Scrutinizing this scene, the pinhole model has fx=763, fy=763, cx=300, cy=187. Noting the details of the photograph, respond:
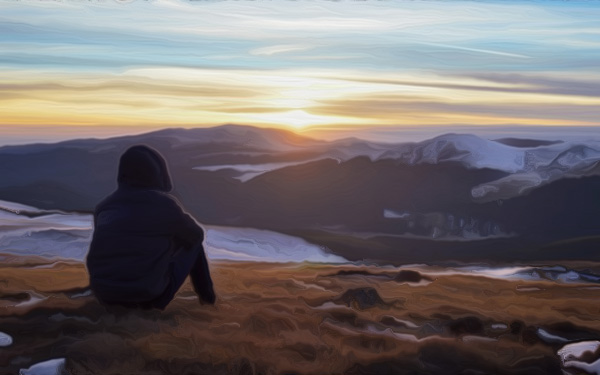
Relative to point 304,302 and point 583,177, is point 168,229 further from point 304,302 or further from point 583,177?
point 583,177

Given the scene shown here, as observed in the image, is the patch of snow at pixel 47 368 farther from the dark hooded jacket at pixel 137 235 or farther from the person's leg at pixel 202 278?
the person's leg at pixel 202 278

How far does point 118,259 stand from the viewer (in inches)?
173

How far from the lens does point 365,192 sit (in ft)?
36.1

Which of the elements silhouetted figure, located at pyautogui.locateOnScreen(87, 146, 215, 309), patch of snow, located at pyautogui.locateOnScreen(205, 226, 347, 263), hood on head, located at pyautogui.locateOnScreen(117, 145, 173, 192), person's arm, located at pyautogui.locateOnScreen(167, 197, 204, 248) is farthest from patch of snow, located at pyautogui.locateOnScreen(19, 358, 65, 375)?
patch of snow, located at pyautogui.locateOnScreen(205, 226, 347, 263)

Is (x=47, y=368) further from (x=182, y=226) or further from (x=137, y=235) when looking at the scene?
(x=182, y=226)

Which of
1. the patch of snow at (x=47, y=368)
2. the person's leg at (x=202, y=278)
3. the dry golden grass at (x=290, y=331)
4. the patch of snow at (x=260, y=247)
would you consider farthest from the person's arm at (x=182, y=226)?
the patch of snow at (x=260, y=247)

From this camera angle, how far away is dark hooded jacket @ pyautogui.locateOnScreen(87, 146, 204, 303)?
4379mm

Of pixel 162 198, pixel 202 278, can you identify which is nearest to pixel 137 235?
pixel 162 198

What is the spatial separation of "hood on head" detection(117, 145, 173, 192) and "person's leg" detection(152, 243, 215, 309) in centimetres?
43

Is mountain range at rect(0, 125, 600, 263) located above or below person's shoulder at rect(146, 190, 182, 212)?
below

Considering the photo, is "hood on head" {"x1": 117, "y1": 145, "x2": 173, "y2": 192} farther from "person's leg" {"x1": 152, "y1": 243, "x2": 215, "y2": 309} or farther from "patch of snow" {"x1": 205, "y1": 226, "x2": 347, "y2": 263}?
"patch of snow" {"x1": 205, "y1": 226, "x2": 347, "y2": 263}

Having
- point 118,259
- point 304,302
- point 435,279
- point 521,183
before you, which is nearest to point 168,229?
point 118,259

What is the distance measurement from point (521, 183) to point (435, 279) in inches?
210

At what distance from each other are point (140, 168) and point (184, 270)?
652mm
